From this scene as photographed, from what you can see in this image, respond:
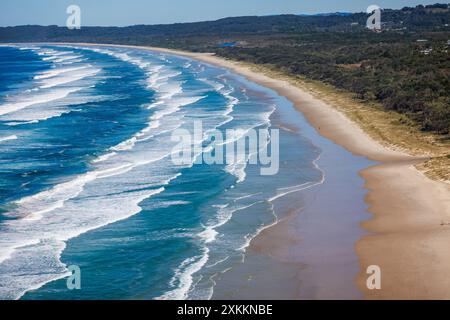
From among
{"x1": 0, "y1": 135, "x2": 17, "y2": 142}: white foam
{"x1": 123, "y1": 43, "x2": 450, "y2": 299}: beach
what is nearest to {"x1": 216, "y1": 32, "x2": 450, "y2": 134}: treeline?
{"x1": 123, "y1": 43, "x2": 450, "y2": 299}: beach

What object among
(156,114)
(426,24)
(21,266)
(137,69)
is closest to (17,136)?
(156,114)

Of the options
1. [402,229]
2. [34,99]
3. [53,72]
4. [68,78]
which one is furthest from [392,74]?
[53,72]

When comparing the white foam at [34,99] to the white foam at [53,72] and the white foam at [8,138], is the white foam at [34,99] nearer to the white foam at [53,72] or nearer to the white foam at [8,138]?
the white foam at [8,138]

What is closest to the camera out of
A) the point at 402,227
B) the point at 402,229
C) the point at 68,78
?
the point at 402,229

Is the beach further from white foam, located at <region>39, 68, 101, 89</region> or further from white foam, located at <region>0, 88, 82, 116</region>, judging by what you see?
white foam, located at <region>39, 68, 101, 89</region>

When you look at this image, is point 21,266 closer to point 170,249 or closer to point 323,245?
point 170,249

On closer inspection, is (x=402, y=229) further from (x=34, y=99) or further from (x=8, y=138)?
(x=34, y=99)
